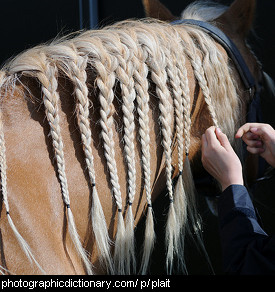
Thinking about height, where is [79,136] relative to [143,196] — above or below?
above

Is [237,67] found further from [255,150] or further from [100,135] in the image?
[100,135]

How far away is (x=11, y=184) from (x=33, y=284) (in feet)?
0.61

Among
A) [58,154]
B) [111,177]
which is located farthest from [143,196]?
[58,154]

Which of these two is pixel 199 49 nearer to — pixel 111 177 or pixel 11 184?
pixel 111 177

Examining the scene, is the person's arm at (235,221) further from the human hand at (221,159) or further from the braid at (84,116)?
the braid at (84,116)

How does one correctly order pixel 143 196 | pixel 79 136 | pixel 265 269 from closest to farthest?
pixel 265 269
pixel 79 136
pixel 143 196

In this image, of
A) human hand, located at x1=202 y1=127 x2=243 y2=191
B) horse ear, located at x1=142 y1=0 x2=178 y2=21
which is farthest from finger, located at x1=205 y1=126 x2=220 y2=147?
horse ear, located at x1=142 y1=0 x2=178 y2=21

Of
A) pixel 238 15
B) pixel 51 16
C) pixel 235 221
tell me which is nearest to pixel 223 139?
pixel 235 221

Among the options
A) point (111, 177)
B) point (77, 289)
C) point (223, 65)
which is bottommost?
point (77, 289)

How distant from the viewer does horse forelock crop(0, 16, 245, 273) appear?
0.81 m

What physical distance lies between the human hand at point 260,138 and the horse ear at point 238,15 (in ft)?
1.28

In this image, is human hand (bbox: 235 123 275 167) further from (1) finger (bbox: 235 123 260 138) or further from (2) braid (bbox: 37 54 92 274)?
(2) braid (bbox: 37 54 92 274)

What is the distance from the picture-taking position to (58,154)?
0.78 metres

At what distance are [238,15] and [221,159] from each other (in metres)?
0.52
